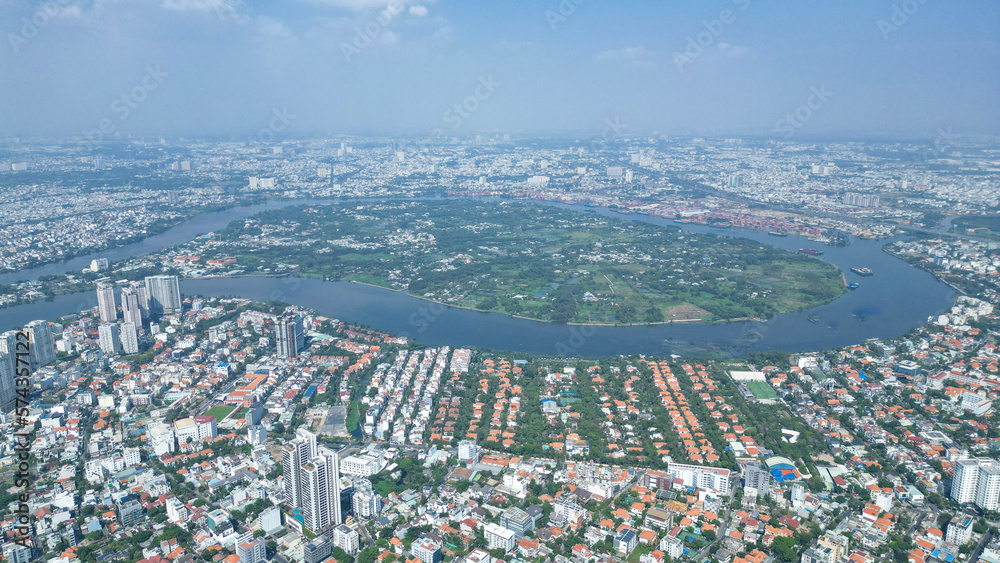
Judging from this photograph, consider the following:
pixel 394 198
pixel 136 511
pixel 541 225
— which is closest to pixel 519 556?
pixel 136 511

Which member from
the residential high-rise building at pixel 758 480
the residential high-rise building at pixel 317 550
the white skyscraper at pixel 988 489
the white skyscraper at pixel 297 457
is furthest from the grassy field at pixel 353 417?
the white skyscraper at pixel 988 489

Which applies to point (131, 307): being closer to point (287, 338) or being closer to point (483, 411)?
point (287, 338)

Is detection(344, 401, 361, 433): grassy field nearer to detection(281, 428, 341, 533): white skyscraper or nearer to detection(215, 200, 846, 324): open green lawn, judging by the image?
detection(281, 428, 341, 533): white skyscraper

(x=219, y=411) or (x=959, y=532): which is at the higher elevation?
(x=959, y=532)

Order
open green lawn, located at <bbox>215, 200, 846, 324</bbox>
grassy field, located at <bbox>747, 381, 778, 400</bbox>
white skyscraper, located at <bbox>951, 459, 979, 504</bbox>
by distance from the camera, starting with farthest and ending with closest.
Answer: open green lawn, located at <bbox>215, 200, 846, 324</bbox>, grassy field, located at <bbox>747, 381, 778, 400</bbox>, white skyscraper, located at <bbox>951, 459, 979, 504</bbox>

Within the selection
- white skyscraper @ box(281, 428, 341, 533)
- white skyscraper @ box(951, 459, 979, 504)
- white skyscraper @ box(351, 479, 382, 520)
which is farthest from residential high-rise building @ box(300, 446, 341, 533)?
white skyscraper @ box(951, 459, 979, 504)

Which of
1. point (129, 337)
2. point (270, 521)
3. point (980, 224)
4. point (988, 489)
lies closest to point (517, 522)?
point (270, 521)
